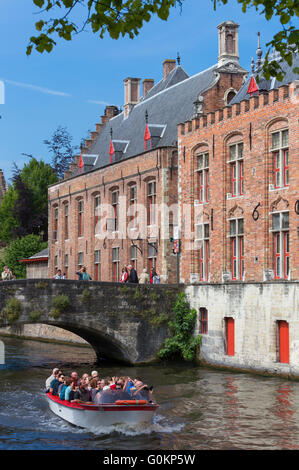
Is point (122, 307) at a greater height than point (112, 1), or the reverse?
point (112, 1)

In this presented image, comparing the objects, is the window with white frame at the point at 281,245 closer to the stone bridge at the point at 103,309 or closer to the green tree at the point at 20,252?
the stone bridge at the point at 103,309

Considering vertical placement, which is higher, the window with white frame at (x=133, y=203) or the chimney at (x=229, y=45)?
the chimney at (x=229, y=45)

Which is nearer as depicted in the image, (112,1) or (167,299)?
(112,1)

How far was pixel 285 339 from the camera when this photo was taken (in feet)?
72.7

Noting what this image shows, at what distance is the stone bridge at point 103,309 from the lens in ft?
82.6

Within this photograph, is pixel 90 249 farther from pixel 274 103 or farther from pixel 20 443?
pixel 20 443

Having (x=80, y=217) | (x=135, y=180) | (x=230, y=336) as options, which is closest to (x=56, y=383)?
(x=230, y=336)

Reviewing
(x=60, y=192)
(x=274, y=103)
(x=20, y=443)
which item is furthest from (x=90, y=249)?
A: (x=20, y=443)

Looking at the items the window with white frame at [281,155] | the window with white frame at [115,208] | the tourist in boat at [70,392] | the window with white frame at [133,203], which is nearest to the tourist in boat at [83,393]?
the tourist in boat at [70,392]

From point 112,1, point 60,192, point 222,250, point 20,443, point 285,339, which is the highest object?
point 60,192

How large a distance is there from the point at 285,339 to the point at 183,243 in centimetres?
741

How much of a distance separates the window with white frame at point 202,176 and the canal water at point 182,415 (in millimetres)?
6615

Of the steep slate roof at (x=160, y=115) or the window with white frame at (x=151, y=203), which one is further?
the steep slate roof at (x=160, y=115)

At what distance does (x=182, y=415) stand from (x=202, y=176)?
1226 cm
